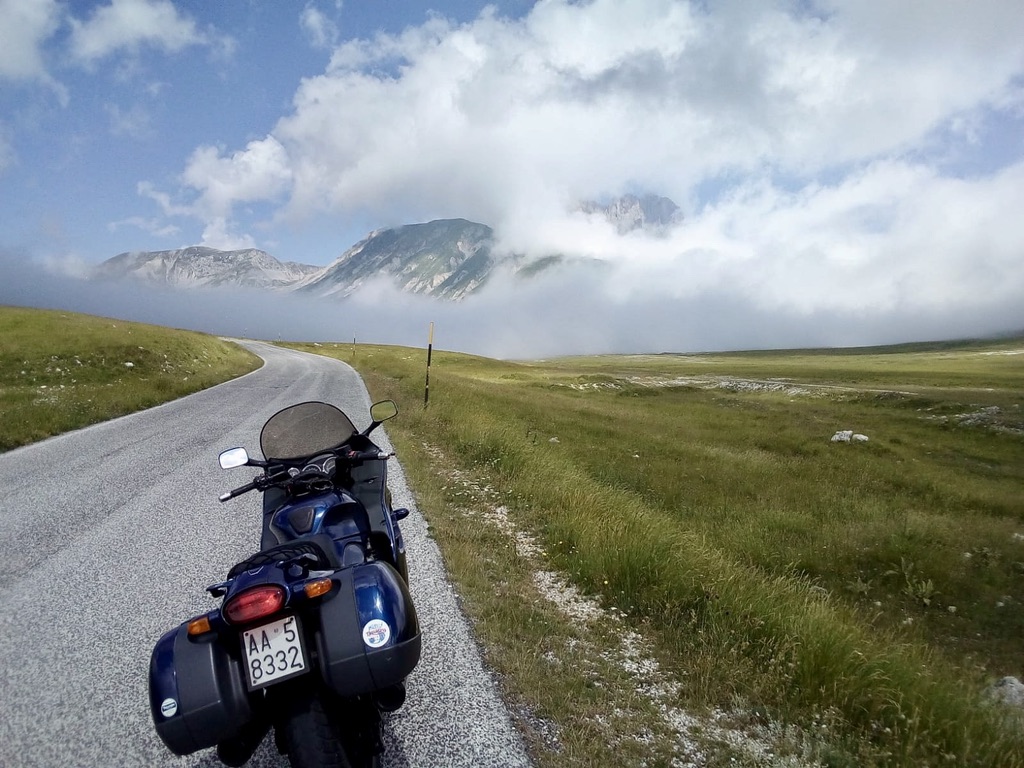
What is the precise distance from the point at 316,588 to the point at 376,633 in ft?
1.05

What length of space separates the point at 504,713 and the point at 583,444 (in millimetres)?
14664

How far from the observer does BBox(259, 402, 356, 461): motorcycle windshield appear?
13.2 feet

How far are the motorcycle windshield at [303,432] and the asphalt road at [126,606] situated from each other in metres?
1.76

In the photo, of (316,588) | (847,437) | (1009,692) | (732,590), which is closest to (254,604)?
(316,588)

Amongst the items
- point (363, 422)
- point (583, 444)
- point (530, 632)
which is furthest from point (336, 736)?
point (583, 444)

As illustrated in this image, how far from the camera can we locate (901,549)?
9.31m

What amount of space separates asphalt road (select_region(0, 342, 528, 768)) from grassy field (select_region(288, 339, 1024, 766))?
0.36 metres

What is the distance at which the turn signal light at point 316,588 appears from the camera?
7.70 feet

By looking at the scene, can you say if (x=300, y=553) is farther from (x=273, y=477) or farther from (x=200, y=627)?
(x=273, y=477)

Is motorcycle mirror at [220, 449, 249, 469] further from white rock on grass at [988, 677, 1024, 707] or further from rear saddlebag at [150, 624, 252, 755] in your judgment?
white rock on grass at [988, 677, 1024, 707]

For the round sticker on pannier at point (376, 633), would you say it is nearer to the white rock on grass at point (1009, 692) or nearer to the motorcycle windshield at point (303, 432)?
the motorcycle windshield at point (303, 432)

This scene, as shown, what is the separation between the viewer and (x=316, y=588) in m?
2.35

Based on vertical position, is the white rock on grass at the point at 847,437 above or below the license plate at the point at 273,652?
below

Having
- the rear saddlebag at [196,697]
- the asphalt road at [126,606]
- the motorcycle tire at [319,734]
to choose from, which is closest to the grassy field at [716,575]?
the asphalt road at [126,606]
